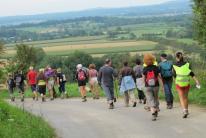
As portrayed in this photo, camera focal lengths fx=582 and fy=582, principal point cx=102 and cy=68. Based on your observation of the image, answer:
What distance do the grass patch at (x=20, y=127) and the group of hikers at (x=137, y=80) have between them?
2955mm

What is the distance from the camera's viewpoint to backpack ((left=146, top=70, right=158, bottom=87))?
1471 centimetres

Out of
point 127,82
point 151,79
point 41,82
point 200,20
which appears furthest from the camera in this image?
point 41,82

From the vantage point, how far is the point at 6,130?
38.7 feet

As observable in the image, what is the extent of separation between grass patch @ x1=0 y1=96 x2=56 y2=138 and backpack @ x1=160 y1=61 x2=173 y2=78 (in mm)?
3788

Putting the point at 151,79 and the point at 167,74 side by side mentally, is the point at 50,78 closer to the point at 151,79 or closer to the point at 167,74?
the point at 167,74

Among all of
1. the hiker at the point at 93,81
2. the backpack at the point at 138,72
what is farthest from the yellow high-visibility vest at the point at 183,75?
the hiker at the point at 93,81

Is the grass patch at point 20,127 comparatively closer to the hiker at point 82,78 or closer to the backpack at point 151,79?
the backpack at point 151,79

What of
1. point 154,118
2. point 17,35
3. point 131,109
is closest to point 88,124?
point 154,118

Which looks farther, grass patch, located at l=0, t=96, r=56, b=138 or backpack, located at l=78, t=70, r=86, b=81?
backpack, located at l=78, t=70, r=86, b=81

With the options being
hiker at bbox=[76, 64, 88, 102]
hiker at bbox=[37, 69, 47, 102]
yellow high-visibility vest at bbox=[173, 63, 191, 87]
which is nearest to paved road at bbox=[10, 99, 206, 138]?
yellow high-visibility vest at bbox=[173, 63, 191, 87]

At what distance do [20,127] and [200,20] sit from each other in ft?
39.9

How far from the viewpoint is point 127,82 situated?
60.0ft

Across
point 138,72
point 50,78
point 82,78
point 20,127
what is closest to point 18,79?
point 50,78

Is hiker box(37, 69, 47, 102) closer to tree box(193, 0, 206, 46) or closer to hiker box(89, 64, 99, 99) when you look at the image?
hiker box(89, 64, 99, 99)
